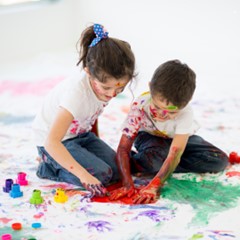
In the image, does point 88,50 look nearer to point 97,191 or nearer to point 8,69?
point 97,191

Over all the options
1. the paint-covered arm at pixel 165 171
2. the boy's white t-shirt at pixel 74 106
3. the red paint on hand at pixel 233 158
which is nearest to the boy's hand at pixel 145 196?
the paint-covered arm at pixel 165 171

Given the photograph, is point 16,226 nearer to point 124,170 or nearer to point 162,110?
point 124,170

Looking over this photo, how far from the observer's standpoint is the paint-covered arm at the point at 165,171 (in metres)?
1.71

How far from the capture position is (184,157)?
1985 millimetres

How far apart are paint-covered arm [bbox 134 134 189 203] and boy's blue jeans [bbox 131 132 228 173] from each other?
0.12 metres

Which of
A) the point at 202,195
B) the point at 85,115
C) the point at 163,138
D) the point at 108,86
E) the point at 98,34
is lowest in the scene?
the point at 202,195

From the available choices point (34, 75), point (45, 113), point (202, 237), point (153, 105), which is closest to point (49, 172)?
point (45, 113)

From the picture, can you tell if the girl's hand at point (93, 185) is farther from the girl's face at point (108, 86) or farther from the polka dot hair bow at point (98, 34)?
the polka dot hair bow at point (98, 34)

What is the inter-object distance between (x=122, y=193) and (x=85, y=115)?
0.30m

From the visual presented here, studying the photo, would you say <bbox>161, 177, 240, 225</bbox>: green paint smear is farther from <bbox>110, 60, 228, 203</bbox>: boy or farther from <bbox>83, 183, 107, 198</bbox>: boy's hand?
<bbox>83, 183, 107, 198</bbox>: boy's hand

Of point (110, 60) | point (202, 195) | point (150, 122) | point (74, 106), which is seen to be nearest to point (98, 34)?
point (110, 60)

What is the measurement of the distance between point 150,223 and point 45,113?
607 mm

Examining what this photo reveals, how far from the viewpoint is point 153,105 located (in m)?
1.80

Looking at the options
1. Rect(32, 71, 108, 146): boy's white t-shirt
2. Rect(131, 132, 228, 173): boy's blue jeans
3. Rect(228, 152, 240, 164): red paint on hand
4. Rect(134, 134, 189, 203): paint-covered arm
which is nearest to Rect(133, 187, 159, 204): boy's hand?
Rect(134, 134, 189, 203): paint-covered arm
